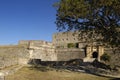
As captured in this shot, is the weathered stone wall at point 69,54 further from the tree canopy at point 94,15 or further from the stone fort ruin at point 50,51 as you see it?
the tree canopy at point 94,15

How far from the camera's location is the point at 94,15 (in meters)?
21.8

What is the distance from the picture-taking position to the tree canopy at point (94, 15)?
20.8 meters

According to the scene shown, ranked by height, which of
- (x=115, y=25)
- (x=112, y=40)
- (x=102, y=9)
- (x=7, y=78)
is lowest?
(x=7, y=78)

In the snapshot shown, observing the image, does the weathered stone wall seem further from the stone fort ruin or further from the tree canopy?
the tree canopy

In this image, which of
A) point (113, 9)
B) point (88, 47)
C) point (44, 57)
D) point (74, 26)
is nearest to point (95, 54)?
point (88, 47)

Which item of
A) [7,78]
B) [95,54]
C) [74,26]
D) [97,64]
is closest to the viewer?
[7,78]

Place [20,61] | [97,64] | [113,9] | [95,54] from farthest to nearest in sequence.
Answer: [95,54]
[97,64]
[20,61]
[113,9]

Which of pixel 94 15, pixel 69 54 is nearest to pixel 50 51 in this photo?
pixel 69 54

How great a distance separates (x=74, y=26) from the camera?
78.7 feet

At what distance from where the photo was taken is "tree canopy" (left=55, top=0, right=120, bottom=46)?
20.8 meters

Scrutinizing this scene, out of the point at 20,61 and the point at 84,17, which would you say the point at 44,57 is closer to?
the point at 20,61

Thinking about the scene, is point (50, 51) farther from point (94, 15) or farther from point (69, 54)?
point (94, 15)

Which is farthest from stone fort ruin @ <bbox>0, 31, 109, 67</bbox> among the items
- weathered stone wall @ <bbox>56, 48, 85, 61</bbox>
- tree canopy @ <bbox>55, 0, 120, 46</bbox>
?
tree canopy @ <bbox>55, 0, 120, 46</bbox>

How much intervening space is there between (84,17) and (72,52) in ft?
98.0
